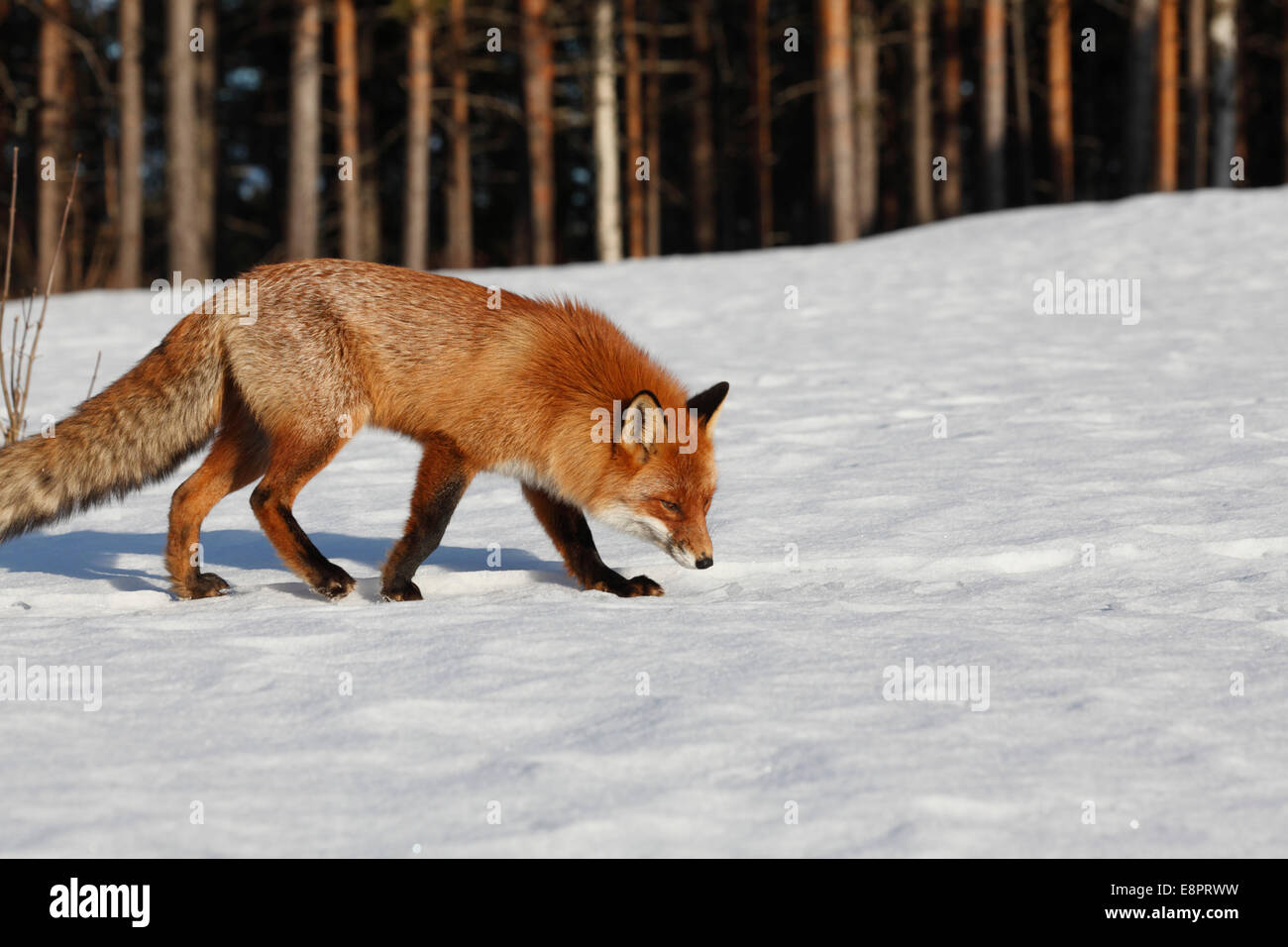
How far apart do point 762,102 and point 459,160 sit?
25.4 ft

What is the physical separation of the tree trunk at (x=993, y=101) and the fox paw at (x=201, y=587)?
1976 centimetres

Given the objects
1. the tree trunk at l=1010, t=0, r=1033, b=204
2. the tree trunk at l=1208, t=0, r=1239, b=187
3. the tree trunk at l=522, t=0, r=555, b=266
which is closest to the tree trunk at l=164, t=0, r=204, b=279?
Answer: the tree trunk at l=522, t=0, r=555, b=266

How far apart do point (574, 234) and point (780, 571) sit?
96.2ft

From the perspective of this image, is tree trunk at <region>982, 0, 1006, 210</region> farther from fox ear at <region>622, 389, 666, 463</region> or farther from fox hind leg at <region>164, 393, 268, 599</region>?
fox hind leg at <region>164, 393, 268, 599</region>

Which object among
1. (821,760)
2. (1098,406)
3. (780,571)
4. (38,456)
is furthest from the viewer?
(1098,406)

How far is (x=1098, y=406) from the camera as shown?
8758 mm

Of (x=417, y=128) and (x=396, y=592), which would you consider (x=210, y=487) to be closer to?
(x=396, y=592)

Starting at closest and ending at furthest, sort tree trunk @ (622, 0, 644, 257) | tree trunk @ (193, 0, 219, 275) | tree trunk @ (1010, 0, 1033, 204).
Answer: tree trunk @ (193, 0, 219, 275) < tree trunk @ (622, 0, 644, 257) < tree trunk @ (1010, 0, 1033, 204)

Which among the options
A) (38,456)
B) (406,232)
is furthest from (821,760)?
(406,232)

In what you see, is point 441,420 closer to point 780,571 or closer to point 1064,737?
point 780,571

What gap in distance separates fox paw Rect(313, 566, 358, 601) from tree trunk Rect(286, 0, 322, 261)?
15.2m

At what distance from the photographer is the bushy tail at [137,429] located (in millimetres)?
5082

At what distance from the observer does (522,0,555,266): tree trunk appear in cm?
2103

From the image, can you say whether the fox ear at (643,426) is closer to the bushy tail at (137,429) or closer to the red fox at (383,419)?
the red fox at (383,419)
